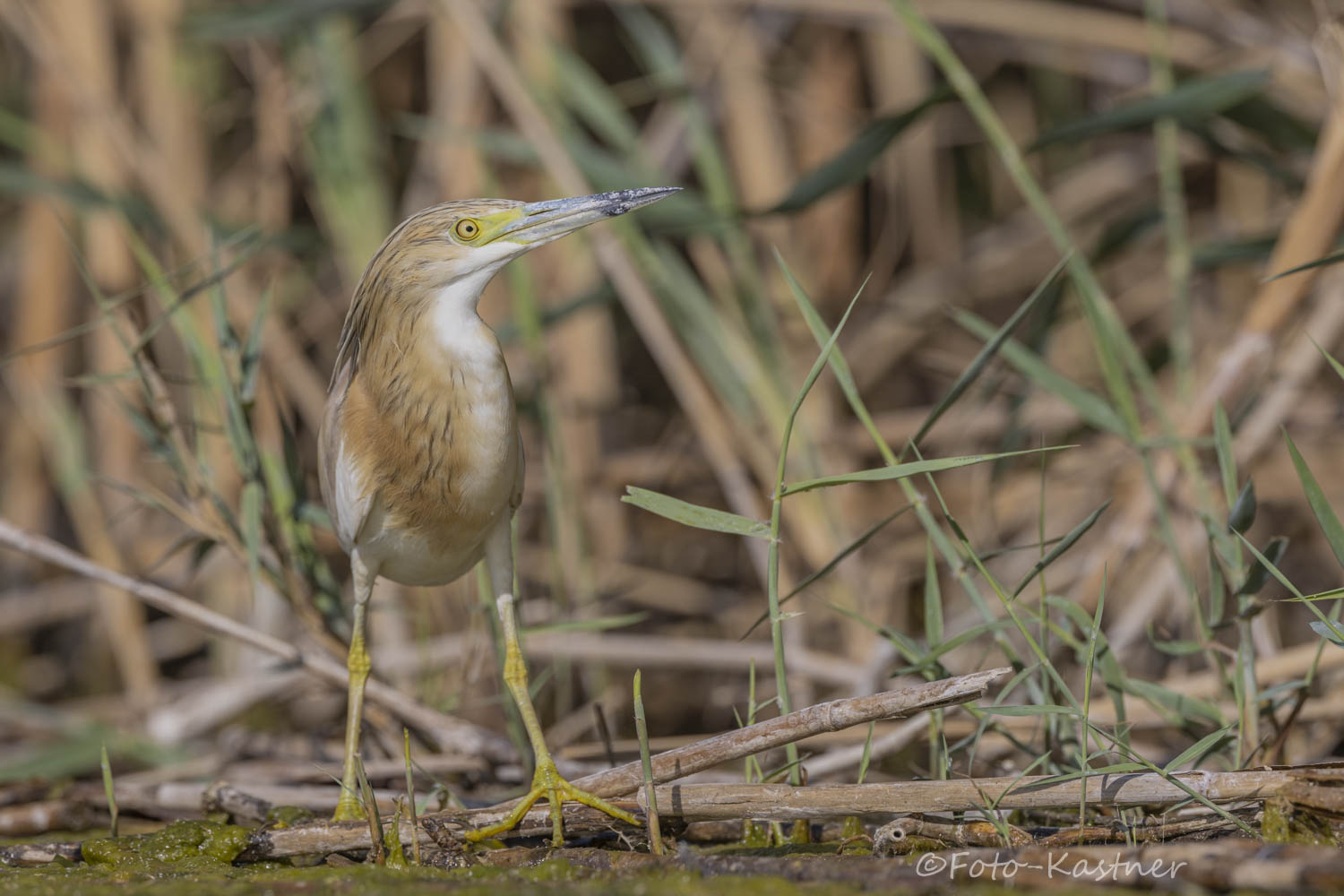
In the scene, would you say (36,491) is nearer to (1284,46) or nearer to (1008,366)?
(1008,366)

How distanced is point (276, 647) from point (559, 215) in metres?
0.99

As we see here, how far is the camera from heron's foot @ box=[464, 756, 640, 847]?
1.91m

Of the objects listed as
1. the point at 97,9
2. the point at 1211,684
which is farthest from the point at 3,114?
the point at 1211,684

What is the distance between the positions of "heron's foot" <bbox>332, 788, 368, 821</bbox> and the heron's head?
85 cm

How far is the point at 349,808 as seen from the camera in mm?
2203

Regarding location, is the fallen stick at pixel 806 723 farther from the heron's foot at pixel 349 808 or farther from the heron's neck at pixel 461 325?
the heron's neck at pixel 461 325

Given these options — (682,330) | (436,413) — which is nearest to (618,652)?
(682,330)

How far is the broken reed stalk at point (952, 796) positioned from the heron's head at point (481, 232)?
0.89 meters

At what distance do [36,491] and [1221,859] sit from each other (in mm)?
4158

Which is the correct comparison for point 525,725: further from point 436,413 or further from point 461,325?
point 461,325

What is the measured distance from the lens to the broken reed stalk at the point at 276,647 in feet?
8.08

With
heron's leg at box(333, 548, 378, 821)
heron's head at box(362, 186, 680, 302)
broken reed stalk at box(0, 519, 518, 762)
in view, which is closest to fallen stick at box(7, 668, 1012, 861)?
heron's leg at box(333, 548, 378, 821)

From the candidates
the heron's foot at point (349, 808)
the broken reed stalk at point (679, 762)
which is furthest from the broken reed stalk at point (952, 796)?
the heron's foot at point (349, 808)

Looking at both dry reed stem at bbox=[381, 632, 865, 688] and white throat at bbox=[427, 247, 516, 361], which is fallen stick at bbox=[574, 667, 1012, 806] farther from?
dry reed stem at bbox=[381, 632, 865, 688]
